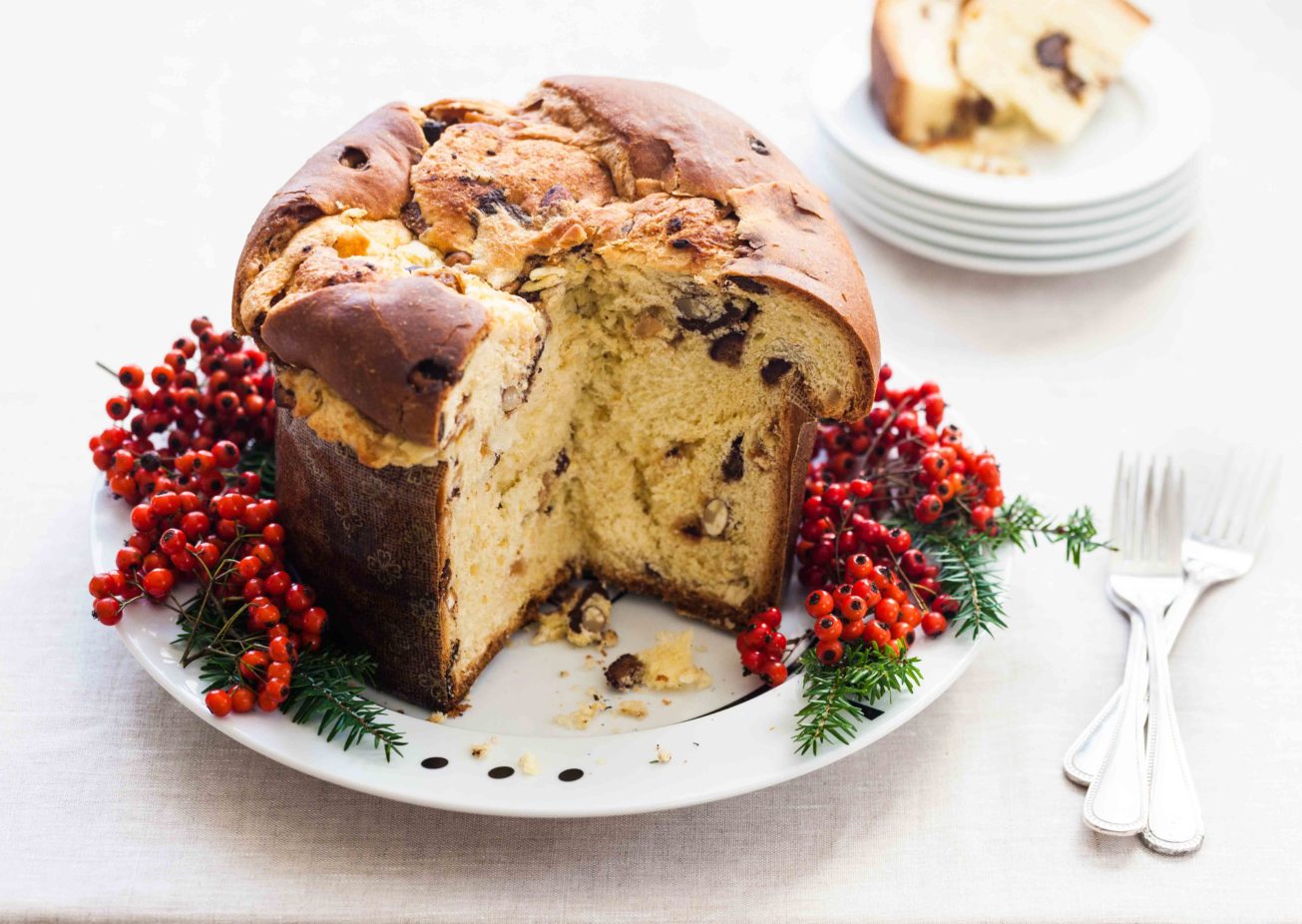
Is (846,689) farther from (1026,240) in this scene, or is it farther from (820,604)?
(1026,240)

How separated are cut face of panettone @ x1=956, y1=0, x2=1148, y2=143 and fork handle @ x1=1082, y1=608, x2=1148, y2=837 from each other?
1.96m

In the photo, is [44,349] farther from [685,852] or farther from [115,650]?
[685,852]

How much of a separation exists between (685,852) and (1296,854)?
40.9 inches

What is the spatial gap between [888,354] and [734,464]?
92 cm

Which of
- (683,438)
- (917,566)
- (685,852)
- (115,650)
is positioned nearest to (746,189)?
(683,438)

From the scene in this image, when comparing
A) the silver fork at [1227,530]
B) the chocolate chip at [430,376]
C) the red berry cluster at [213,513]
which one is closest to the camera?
the chocolate chip at [430,376]

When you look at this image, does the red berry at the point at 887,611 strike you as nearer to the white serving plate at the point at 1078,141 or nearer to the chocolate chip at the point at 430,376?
the chocolate chip at the point at 430,376

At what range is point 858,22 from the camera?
12.9ft

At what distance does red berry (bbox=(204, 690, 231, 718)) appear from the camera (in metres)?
2.09

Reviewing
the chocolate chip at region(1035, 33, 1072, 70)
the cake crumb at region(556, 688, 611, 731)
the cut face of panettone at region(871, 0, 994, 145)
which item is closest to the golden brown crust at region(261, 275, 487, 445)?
the cake crumb at region(556, 688, 611, 731)

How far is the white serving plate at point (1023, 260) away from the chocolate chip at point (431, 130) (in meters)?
1.44

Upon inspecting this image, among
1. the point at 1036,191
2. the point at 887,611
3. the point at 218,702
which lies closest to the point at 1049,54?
the point at 1036,191

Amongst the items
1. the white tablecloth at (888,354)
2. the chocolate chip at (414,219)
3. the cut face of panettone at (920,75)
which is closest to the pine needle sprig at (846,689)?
the white tablecloth at (888,354)

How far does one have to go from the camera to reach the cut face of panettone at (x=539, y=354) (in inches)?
82.0
